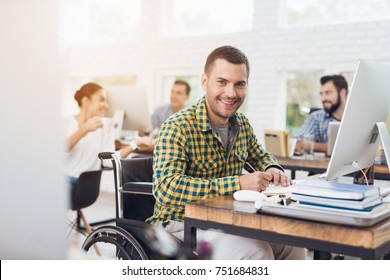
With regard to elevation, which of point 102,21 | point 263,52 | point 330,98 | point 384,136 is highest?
point 102,21

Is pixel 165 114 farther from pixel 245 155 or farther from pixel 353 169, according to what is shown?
pixel 353 169

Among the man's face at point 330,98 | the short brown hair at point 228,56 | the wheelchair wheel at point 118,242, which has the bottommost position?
the wheelchair wheel at point 118,242

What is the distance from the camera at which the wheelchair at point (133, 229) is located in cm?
163

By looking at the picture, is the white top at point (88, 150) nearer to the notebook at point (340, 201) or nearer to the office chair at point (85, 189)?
the office chair at point (85, 189)

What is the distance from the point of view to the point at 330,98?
13.8ft

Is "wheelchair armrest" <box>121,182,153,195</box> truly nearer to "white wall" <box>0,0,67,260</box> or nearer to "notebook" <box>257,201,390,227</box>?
"notebook" <box>257,201,390,227</box>

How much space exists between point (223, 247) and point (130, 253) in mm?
346

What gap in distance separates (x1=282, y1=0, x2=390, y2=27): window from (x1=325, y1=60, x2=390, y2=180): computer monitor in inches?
125

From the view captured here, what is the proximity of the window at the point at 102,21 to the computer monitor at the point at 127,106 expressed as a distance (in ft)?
7.42

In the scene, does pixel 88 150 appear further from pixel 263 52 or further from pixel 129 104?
pixel 263 52

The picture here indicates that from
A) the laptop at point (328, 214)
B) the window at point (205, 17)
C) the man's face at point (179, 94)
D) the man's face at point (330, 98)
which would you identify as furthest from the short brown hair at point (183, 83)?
the laptop at point (328, 214)

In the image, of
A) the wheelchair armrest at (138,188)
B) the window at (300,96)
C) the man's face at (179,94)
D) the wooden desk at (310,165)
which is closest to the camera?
the wheelchair armrest at (138,188)

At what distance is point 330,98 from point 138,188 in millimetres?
2757

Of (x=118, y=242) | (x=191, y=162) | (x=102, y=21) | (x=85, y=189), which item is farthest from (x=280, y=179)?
(x=102, y=21)
